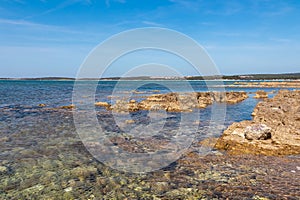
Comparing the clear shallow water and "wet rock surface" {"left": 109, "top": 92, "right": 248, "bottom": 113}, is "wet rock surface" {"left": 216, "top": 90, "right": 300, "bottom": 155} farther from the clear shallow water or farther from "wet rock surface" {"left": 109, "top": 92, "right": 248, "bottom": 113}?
"wet rock surface" {"left": 109, "top": 92, "right": 248, "bottom": 113}

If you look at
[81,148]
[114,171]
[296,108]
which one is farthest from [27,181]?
[296,108]

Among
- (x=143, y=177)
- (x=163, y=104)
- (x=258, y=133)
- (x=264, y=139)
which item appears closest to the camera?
(x=143, y=177)

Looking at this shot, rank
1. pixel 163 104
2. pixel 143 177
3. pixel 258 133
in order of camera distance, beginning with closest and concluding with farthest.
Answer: pixel 143 177
pixel 258 133
pixel 163 104

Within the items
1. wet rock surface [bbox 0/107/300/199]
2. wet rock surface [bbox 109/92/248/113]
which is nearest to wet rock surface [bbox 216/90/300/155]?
wet rock surface [bbox 0/107/300/199]

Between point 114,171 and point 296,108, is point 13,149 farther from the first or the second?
point 296,108

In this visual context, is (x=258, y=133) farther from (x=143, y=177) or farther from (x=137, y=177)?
(x=137, y=177)

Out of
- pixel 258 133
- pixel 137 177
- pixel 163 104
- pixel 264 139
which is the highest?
pixel 258 133

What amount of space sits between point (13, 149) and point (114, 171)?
211 inches

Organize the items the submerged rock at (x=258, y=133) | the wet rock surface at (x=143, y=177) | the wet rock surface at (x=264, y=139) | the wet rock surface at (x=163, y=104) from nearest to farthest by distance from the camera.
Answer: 1. the wet rock surface at (x=143, y=177)
2. the wet rock surface at (x=264, y=139)
3. the submerged rock at (x=258, y=133)
4. the wet rock surface at (x=163, y=104)

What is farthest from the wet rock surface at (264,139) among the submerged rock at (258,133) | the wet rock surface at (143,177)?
the wet rock surface at (143,177)

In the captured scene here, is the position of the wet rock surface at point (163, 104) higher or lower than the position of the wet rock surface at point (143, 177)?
higher

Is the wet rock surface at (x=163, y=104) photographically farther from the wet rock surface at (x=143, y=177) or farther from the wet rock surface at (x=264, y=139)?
the wet rock surface at (x=143, y=177)

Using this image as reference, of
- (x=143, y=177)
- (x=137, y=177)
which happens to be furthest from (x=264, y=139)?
(x=137, y=177)

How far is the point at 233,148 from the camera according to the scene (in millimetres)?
11250
